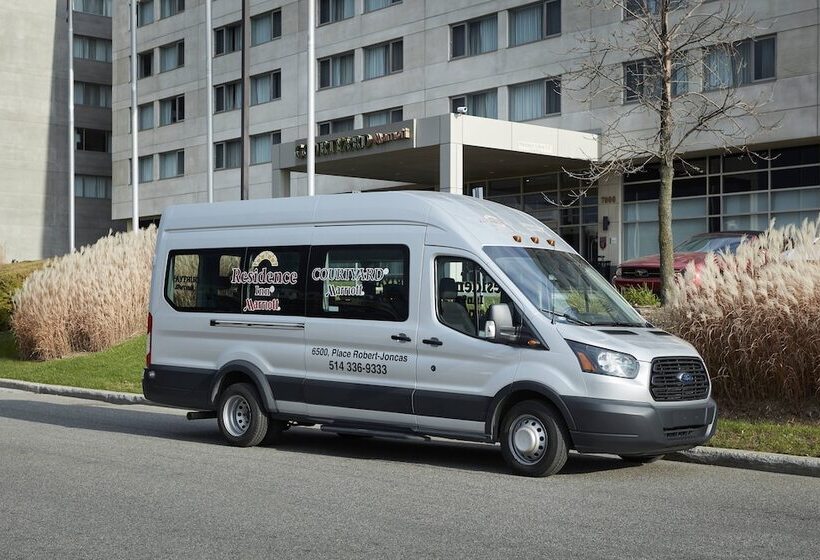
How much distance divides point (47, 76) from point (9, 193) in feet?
25.1

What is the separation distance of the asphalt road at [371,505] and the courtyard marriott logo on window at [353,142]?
1991 centimetres

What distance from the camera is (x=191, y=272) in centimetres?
1213

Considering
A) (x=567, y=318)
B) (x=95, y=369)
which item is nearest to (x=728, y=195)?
(x=95, y=369)

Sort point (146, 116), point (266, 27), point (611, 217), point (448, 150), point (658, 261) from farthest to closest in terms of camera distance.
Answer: point (146, 116), point (266, 27), point (611, 217), point (448, 150), point (658, 261)

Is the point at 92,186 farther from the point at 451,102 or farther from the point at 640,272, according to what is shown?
the point at 640,272

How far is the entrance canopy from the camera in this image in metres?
29.4

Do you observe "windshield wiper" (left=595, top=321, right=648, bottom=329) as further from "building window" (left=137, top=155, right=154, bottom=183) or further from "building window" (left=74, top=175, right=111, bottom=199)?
"building window" (left=74, top=175, right=111, bottom=199)

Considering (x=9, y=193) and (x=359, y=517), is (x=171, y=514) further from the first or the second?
(x=9, y=193)

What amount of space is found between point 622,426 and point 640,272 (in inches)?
486

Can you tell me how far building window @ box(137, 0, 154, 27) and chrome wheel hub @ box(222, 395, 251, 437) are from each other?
49044 millimetres

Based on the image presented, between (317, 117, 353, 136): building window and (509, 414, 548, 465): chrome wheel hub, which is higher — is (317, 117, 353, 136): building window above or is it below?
above

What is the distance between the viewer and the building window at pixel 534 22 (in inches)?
1423

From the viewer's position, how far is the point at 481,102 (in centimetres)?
3866

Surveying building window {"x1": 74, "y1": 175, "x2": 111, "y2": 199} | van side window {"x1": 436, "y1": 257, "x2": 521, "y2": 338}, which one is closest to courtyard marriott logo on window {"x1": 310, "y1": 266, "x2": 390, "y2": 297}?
van side window {"x1": 436, "y1": 257, "x2": 521, "y2": 338}
